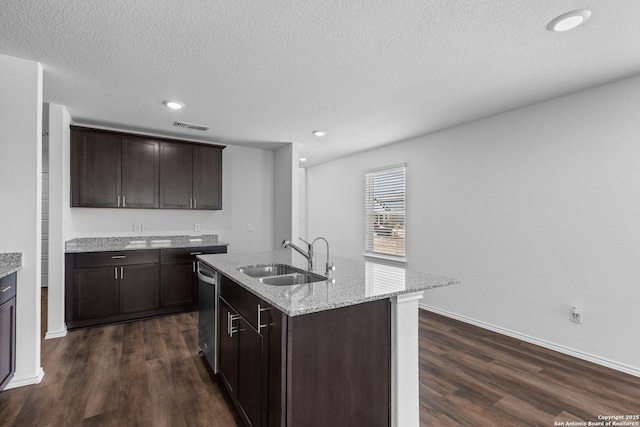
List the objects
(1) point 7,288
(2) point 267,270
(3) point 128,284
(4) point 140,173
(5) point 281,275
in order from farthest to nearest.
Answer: (4) point 140,173
(3) point 128,284
(2) point 267,270
(5) point 281,275
(1) point 7,288

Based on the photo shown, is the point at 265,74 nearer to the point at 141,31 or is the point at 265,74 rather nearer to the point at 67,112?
the point at 141,31

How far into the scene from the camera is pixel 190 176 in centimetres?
451

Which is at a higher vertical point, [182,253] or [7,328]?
[182,253]

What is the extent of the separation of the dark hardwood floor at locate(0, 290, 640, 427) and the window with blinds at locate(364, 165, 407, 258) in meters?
1.92

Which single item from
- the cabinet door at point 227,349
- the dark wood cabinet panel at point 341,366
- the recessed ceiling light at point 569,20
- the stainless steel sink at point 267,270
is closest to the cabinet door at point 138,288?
the cabinet door at point 227,349

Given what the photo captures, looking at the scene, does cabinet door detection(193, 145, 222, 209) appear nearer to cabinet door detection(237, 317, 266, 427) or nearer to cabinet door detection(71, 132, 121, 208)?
cabinet door detection(71, 132, 121, 208)

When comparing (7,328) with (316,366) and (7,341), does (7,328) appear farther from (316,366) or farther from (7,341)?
(316,366)

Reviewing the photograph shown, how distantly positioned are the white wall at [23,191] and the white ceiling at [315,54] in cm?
25

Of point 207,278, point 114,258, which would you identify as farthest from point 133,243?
point 207,278

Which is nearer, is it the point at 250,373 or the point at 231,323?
the point at 250,373

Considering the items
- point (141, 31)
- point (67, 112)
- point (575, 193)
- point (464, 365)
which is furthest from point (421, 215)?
point (67, 112)

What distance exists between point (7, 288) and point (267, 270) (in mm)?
1755

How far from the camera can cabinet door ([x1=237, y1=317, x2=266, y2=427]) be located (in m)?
1.64

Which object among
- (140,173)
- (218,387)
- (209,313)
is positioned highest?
(140,173)
